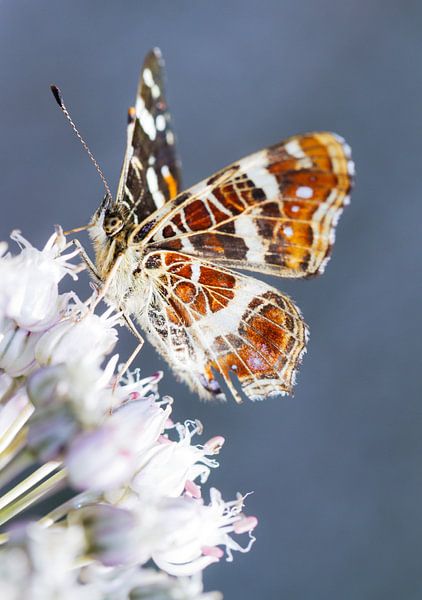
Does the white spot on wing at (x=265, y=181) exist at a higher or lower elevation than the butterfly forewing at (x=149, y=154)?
lower

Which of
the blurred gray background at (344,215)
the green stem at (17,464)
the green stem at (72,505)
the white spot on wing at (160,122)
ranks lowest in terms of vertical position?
the blurred gray background at (344,215)

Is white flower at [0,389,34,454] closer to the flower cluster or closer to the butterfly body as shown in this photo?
the flower cluster

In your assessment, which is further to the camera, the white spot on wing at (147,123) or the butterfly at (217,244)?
the white spot on wing at (147,123)

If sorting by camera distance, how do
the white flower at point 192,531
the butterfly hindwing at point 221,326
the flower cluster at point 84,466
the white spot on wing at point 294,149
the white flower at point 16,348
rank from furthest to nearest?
the butterfly hindwing at point 221,326 < the white spot on wing at point 294,149 < the white flower at point 16,348 < the white flower at point 192,531 < the flower cluster at point 84,466

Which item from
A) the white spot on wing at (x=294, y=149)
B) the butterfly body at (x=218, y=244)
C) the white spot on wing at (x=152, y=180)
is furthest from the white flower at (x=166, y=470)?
the white spot on wing at (x=152, y=180)

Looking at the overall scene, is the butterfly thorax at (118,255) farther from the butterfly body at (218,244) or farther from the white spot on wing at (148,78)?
the white spot on wing at (148,78)

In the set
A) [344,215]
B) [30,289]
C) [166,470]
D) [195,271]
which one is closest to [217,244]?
[195,271]

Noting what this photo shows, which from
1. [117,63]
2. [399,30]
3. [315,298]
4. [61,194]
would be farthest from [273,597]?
[399,30]

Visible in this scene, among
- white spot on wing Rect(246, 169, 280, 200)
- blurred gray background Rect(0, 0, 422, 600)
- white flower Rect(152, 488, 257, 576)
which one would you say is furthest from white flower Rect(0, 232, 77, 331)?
blurred gray background Rect(0, 0, 422, 600)

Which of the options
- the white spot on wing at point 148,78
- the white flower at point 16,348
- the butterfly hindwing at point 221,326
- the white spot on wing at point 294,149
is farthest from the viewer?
the butterfly hindwing at point 221,326
